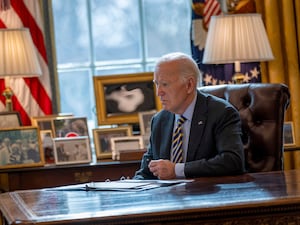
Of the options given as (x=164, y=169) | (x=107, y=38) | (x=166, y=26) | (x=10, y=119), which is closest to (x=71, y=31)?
(x=107, y=38)

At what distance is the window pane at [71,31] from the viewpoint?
191 inches

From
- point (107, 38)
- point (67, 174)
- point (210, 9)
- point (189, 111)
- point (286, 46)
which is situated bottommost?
point (67, 174)

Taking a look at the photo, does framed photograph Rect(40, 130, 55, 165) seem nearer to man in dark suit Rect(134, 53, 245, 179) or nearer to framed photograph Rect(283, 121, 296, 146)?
man in dark suit Rect(134, 53, 245, 179)

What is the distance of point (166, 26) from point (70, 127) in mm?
1054

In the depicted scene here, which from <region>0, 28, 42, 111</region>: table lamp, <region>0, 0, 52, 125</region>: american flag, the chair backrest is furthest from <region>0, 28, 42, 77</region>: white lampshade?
the chair backrest

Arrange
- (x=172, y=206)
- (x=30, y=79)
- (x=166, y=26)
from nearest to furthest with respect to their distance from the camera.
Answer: (x=172, y=206)
(x=30, y=79)
(x=166, y=26)

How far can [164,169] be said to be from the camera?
117 inches

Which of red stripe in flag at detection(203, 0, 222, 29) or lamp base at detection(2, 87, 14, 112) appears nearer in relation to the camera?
lamp base at detection(2, 87, 14, 112)

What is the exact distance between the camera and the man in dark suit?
2992 mm

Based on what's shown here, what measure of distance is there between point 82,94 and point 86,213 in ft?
9.25

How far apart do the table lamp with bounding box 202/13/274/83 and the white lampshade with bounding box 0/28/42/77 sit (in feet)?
3.37

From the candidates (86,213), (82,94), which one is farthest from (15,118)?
(86,213)

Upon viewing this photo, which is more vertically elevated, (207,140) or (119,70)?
(119,70)

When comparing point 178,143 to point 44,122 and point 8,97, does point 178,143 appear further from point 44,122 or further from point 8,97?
point 8,97
